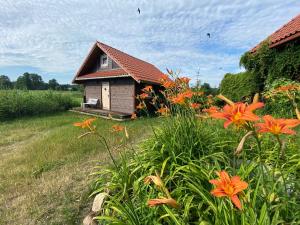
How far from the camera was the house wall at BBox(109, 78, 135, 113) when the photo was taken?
12.7 m

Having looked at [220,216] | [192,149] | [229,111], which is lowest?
[220,216]

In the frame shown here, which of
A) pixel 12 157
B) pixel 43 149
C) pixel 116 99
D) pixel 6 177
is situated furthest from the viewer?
pixel 116 99

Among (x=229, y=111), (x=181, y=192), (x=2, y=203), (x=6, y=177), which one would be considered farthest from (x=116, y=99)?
(x=229, y=111)

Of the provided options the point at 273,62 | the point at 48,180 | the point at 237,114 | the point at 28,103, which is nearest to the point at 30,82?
the point at 28,103

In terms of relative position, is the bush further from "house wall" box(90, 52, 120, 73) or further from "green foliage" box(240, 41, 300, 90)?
"green foliage" box(240, 41, 300, 90)

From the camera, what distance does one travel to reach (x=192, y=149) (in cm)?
260

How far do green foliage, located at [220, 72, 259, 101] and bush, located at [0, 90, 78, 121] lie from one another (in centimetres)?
1199

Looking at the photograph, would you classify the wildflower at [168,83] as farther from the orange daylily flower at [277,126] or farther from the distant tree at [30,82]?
the distant tree at [30,82]

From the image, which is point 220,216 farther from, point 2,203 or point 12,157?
point 12,157

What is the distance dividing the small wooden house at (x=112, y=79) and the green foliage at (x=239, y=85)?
3681 millimetres

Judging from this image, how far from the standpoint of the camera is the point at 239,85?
10.1 m

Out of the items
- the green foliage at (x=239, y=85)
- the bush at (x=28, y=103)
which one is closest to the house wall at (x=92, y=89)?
the bush at (x=28, y=103)

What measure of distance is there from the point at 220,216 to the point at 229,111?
34.4 inches

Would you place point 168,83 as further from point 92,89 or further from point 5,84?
point 5,84
